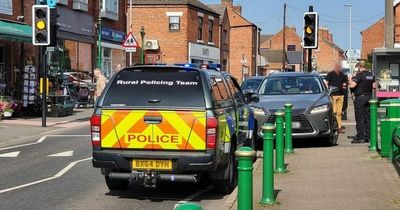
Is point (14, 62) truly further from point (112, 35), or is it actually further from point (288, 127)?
point (288, 127)

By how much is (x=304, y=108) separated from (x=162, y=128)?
5.47 m

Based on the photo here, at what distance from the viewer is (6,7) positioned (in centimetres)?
2117

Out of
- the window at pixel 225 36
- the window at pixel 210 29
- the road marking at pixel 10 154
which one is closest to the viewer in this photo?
the road marking at pixel 10 154

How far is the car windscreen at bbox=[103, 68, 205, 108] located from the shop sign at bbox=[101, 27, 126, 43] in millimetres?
22749

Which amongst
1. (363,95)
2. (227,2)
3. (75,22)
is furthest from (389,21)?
(227,2)

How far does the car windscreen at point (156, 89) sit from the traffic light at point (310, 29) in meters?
11.1

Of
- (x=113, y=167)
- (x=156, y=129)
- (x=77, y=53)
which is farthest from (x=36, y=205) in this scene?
(x=77, y=53)

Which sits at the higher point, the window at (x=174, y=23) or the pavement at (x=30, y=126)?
the window at (x=174, y=23)

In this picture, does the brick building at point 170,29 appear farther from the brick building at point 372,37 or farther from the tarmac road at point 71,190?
the brick building at point 372,37

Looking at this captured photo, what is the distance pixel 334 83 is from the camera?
1645 centimetres

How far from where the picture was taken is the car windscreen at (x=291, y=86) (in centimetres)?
1358

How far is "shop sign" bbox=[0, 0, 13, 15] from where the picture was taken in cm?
2087

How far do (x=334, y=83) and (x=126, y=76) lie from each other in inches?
382

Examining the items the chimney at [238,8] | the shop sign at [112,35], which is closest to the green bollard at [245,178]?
the shop sign at [112,35]
